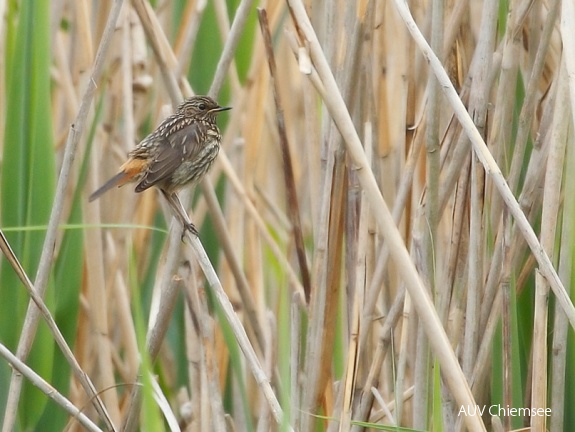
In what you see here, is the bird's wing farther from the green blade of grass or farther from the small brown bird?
the green blade of grass

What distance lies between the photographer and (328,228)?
1.93m

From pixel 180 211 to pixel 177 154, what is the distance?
35 cm

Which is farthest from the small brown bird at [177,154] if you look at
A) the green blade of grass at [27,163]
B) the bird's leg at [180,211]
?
the green blade of grass at [27,163]

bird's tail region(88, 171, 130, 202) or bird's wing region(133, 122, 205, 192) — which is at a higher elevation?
bird's wing region(133, 122, 205, 192)

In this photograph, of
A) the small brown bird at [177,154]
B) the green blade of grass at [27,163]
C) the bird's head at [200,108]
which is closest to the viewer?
the green blade of grass at [27,163]

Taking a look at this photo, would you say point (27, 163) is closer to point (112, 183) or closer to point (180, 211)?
point (112, 183)

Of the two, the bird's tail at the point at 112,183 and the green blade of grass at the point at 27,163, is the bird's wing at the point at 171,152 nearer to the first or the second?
the bird's tail at the point at 112,183

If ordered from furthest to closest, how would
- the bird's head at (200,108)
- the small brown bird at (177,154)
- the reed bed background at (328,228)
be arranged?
the bird's head at (200,108) → the small brown bird at (177,154) → the reed bed background at (328,228)

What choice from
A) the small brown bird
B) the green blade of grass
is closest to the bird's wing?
the small brown bird

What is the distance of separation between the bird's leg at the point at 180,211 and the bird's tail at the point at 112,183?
13 centimetres

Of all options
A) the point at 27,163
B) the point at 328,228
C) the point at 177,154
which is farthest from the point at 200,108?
the point at 328,228

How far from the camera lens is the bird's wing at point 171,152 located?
7.63 ft

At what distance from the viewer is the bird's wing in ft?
7.63

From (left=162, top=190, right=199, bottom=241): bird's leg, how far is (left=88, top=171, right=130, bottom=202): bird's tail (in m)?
0.13
